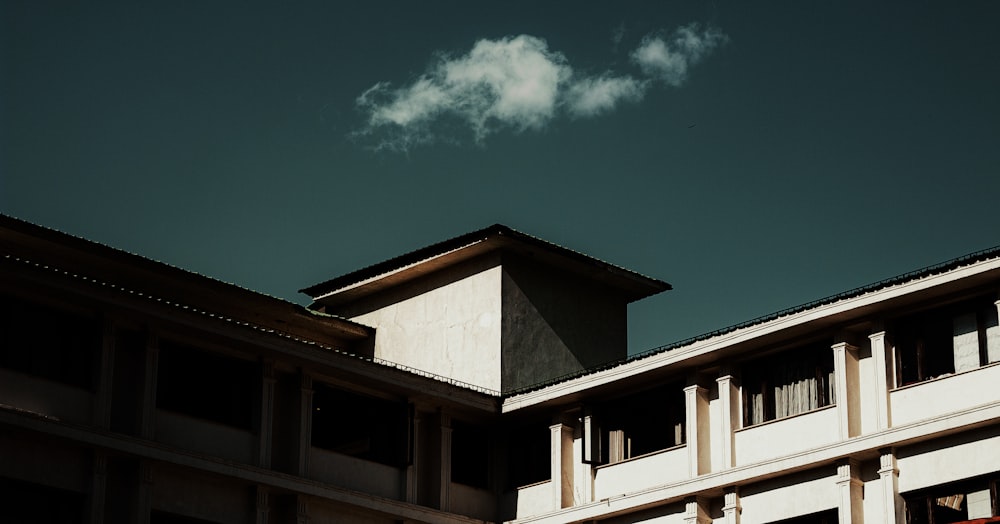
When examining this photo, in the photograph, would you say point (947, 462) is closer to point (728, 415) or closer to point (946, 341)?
point (946, 341)

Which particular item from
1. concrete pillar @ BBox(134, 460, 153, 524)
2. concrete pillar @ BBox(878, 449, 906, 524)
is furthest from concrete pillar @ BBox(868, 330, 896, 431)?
concrete pillar @ BBox(134, 460, 153, 524)

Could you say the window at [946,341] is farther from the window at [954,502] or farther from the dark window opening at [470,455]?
the dark window opening at [470,455]

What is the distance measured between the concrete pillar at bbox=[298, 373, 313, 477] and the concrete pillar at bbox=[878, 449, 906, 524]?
45.5 ft

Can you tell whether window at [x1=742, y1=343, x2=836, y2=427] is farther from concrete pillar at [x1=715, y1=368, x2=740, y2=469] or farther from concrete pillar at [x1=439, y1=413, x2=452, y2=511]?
concrete pillar at [x1=439, y1=413, x2=452, y2=511]

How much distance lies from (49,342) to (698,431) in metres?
15.6

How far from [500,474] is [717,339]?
8.45m

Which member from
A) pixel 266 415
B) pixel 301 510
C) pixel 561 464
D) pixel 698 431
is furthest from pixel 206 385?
pixel 698 431

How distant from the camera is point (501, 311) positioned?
4988 cm

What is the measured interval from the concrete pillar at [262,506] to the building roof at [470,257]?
36.6ft

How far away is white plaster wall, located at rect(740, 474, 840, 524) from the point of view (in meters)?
40.0

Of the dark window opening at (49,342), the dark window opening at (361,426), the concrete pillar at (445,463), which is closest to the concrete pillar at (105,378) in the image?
the dark window opening at (49,342)

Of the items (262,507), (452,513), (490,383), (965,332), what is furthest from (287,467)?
(965,332)

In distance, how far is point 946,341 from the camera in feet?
128

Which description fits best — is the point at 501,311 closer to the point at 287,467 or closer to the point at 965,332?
the point at 287,467
